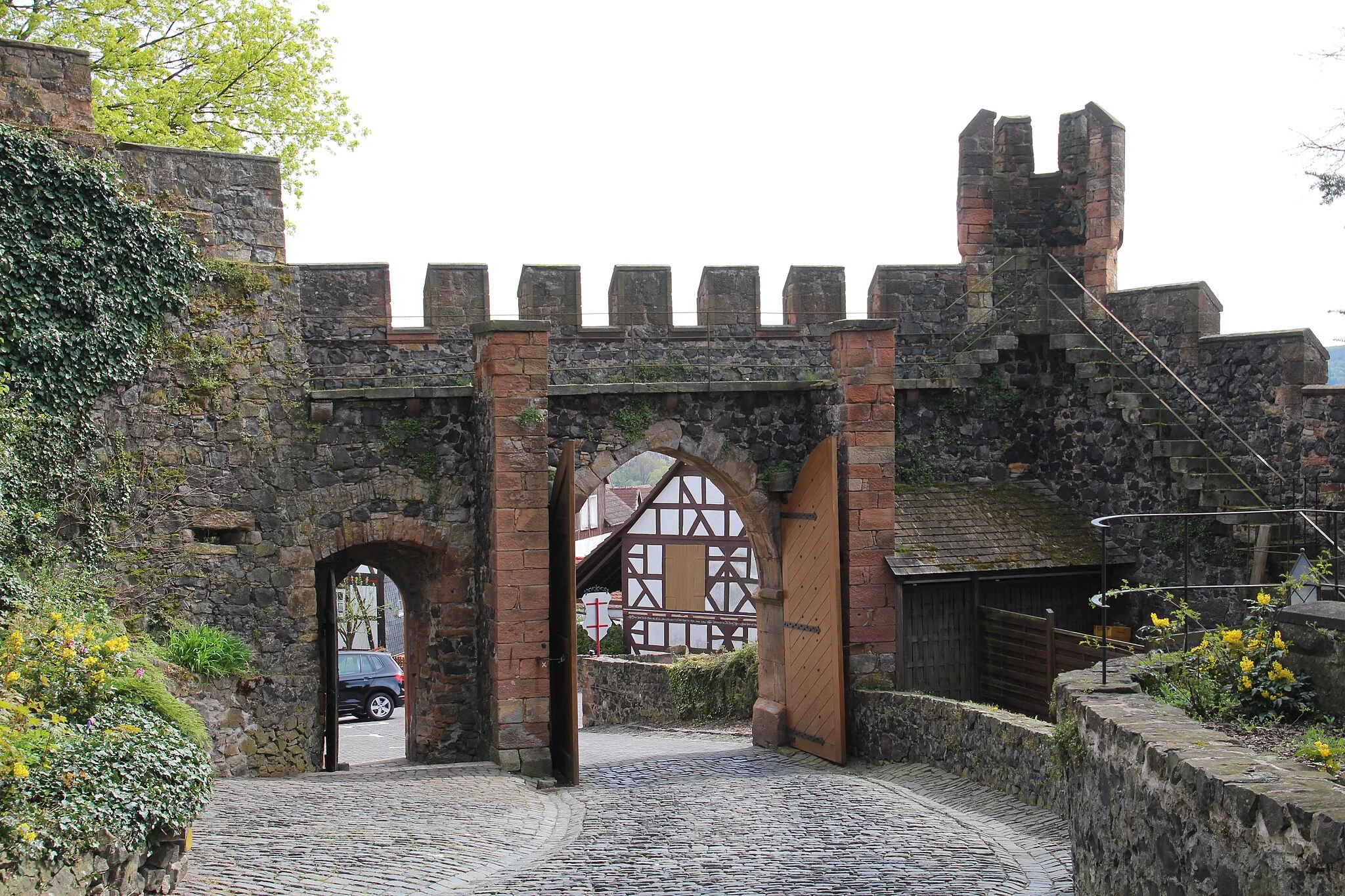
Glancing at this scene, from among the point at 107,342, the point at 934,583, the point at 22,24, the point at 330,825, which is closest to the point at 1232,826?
the point at 330,825

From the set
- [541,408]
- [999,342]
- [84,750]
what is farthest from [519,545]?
[999,342]

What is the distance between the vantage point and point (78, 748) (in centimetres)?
710

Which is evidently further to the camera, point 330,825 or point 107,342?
point 107,342

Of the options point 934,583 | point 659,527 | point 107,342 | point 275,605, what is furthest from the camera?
point 659,527

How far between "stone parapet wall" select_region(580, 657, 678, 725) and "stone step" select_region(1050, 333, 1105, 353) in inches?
279

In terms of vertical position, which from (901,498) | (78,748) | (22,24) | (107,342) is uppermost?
(22,24)

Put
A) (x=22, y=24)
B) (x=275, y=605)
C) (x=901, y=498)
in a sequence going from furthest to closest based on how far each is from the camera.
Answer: (x=22, y=24)
(x=901, y=498)
(x=275, y=605)

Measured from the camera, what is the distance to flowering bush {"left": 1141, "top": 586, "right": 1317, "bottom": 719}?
648 cm

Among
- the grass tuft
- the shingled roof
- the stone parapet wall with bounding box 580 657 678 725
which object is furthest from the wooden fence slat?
the grass tuft

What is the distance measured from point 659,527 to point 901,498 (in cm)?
1085

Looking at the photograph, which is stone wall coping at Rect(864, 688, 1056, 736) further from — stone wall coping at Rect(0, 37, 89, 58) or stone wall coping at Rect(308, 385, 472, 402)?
stone wall coping at Rect(0, 37, 89, 58)

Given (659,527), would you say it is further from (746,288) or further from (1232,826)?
(1232,826)

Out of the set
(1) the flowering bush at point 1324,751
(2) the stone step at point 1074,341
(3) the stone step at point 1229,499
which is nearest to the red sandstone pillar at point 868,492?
(2) the stone step at point 1074,341

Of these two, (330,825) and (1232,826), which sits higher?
(1232,826)
